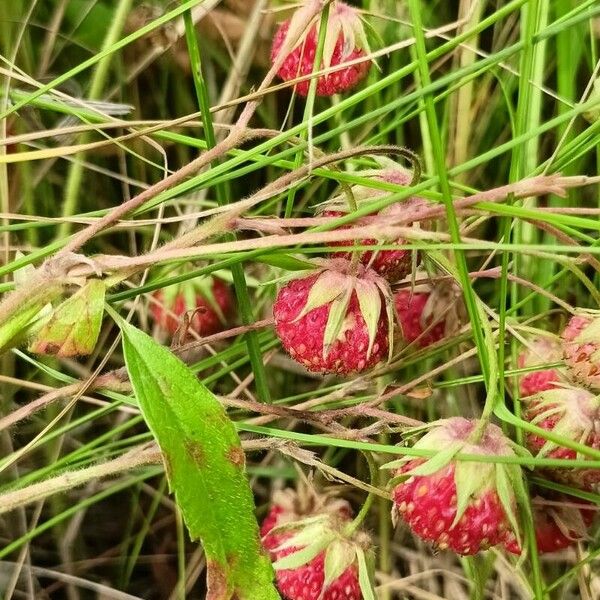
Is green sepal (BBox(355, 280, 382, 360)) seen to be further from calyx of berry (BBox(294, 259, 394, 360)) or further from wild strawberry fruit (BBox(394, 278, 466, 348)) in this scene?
wild strawberry fruit (BBox(394, 278, 466, 348))

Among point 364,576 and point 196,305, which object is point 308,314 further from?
point 196,305

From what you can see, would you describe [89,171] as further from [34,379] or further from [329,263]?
[329,263]

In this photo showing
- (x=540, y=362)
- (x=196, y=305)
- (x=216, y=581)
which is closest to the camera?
(x=216, y=581)

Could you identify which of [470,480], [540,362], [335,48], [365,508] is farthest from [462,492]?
[335,48]

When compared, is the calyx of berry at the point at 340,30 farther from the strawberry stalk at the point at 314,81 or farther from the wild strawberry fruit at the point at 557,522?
the wild strawberry fruit at the point at 557,522

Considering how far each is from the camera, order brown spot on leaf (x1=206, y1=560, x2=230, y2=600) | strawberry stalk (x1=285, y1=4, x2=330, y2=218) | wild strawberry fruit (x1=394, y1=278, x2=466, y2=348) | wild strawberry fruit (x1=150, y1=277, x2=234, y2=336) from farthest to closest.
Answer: wild strawberry fruit (x1=150, y1=277, x2=234, y2=336) < wild strawberry fruit (x1=394, y1=278, x2=466, y2=348) < strawberry stalk (x1=285, y1=4, x2=330, y2=218) < brown spot on leaf (x1=206, y1=560, x2=230, y2=600)

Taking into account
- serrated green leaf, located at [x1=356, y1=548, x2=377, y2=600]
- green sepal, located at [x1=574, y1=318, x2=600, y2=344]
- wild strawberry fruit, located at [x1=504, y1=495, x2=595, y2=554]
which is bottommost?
wild strawberry fruit, located at [x1=504, y1=495, x2=595, y2=554]

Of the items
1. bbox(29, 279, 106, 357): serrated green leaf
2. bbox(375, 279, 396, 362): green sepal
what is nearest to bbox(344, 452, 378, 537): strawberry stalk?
bbox(375, 279, 396, 362): green sepal
